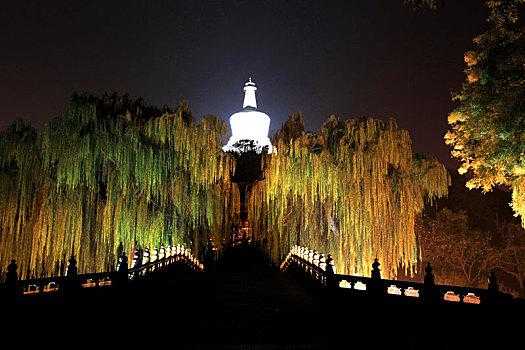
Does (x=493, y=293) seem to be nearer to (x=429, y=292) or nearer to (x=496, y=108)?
(x=429, y=292)

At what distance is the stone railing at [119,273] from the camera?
873cm

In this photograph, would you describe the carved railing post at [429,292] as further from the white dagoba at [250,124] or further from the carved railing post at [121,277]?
the white dagoba at [250,124]

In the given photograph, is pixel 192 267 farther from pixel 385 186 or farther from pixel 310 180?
pixel 385 186

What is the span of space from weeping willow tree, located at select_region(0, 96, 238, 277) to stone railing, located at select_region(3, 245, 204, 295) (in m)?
0.64

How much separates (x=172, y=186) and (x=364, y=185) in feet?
20.7

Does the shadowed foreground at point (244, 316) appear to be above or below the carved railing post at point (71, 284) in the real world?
below

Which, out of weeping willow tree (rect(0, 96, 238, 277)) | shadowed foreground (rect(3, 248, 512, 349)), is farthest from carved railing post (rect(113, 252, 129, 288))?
weeping willow tree (rect(0, 96, 238, 277))

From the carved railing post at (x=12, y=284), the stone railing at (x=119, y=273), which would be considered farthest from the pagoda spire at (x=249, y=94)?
the carved railing post at (x=12, y=284)

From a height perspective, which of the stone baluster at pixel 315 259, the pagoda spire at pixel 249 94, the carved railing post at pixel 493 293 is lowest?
the carved railing post at pixel 493 293

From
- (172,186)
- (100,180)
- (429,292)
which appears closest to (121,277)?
(100,180)

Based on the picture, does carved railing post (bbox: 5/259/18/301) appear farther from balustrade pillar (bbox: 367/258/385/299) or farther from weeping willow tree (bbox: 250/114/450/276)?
weeping willow tree (bbox: 250/114/450/276)

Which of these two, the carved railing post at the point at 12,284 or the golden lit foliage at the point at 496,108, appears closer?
the carved railing post at the point at 12,284

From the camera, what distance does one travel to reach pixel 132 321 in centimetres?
945

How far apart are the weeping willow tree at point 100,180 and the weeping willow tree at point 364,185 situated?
3.27 meters
